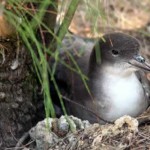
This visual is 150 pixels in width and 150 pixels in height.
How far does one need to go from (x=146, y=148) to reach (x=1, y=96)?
3.46ft

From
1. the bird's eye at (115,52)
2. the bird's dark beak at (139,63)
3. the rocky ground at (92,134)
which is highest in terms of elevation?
the bird's eye at (115,52)

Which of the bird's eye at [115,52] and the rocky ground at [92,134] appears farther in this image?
the bird's eye at [115,52]

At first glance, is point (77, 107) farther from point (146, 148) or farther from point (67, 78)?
point (146, 148)

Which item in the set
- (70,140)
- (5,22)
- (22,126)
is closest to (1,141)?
(22,126)

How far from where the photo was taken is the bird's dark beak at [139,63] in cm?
454

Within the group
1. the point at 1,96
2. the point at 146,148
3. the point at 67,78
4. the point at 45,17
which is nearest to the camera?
the point at 146,148

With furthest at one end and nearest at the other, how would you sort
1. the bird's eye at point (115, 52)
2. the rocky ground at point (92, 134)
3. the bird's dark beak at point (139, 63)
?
the bird's eye at point (115, 52)
the bird's dark beak at point (139, 63)
the rocky ground at point (92, 134)

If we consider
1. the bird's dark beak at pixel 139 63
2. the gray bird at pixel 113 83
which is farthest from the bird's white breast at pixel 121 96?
the bird's dark beak at pixel 139 63

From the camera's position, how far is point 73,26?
260 inches

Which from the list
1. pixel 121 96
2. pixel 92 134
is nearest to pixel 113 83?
pixel 121 96

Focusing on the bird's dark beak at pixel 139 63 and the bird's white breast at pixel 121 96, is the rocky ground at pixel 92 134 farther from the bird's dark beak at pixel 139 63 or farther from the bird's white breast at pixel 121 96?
the bird's dark beak at pixel 139 63

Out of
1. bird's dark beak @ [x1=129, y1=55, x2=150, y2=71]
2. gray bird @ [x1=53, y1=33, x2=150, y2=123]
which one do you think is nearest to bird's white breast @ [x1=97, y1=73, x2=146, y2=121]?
gray bird @ [x1=53, y1=33, x2=150, y2=123]

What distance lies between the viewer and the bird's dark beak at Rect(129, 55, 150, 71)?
4535 millimetres

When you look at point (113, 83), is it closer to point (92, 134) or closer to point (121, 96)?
point (121, 96)
